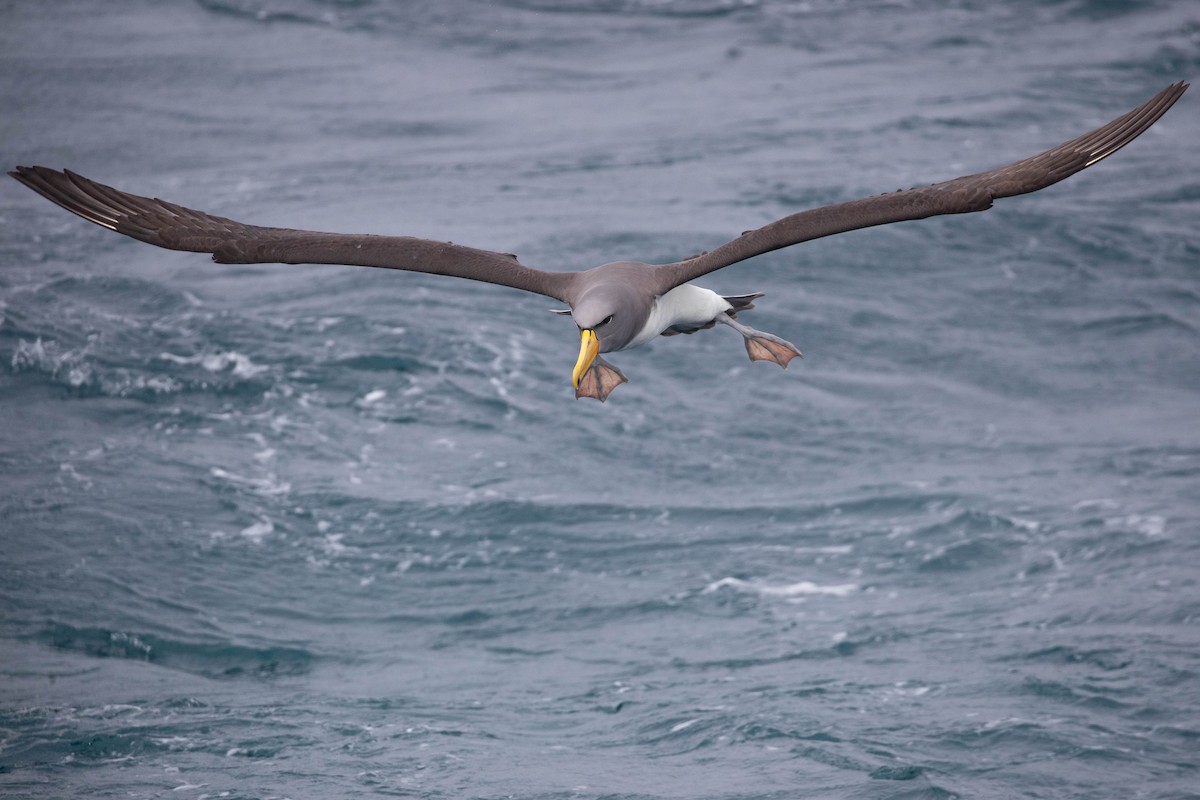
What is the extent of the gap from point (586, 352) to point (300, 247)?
3319 millimetres

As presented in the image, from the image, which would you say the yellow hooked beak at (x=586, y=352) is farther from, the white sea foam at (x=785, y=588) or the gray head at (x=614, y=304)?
the white sea foam at (x=785, y=588)

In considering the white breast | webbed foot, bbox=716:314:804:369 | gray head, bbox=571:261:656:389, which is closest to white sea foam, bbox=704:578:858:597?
webbed foot, bbox=716:314:804:369

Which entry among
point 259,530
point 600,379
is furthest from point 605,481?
point 600,379

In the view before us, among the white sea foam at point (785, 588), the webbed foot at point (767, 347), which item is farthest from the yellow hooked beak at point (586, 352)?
the white sea foam at point (785, 588)

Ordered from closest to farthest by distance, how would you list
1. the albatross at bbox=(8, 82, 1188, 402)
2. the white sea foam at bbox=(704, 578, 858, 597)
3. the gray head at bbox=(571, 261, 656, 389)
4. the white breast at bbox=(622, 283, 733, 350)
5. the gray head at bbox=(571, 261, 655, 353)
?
the gray head at bbox=(571, 261, 656, 389) < the gray head at bbox=(571, 261, 655, 353) < the albatross at bbox=(8, 82, 1188, 402) < the white breast at bbox=(622, 283, 733, 350) < the white sea foam at bbox=(704, 578, 858, 597)

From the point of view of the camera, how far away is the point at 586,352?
13.0 metres

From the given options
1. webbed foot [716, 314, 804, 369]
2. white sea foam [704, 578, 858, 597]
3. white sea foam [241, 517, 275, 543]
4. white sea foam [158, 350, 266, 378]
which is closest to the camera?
webbed foot [716, 314, 804, 369]

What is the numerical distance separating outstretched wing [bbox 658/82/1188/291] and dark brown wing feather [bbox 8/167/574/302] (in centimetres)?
191

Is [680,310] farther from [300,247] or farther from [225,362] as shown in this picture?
[225,362]

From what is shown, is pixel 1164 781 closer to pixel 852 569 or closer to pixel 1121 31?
pixel 852 569

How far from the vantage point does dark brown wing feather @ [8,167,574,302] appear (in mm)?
14477

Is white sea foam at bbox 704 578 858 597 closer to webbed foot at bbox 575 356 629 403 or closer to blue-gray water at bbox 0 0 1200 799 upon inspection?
blue-gray water at bbox 0 0 1200 799

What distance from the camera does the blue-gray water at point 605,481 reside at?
20391 millimetres

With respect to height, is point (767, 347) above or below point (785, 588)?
above
